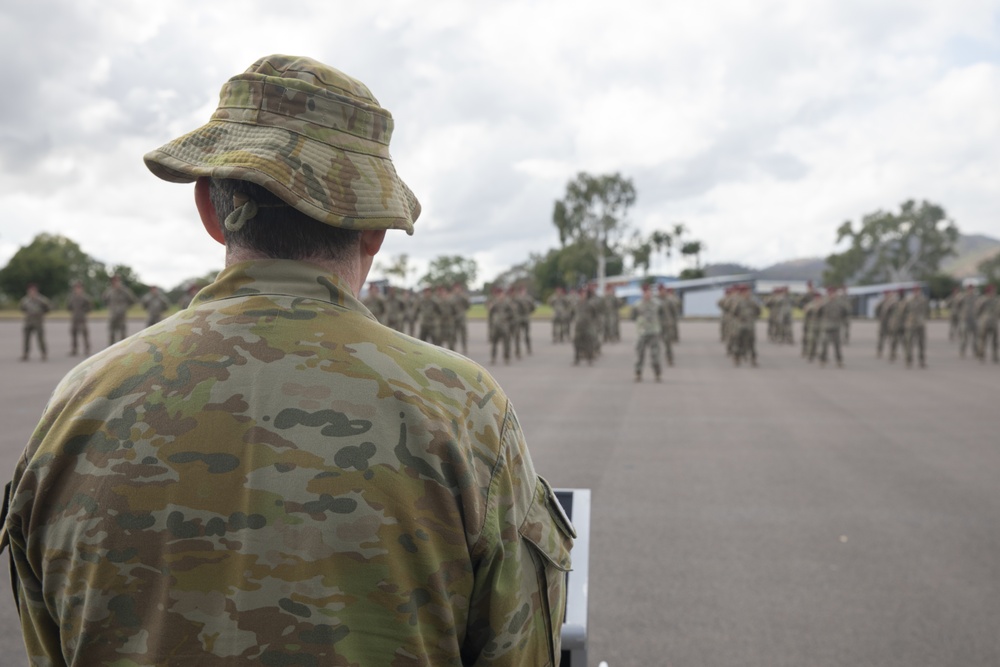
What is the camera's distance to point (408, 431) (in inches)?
48.4

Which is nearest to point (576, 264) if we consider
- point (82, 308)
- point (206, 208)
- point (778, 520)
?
point (82, 308)

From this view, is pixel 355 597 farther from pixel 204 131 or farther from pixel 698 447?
pixel 698 447

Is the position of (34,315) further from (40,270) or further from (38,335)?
(40,270)

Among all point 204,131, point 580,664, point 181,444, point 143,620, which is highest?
point 204,131

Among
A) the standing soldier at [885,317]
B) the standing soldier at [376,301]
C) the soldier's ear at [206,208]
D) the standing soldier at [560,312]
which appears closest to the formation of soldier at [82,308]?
the standing soldier at [376,301]

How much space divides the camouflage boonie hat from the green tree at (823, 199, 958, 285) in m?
88.0

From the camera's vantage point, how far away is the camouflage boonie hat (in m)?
1.28

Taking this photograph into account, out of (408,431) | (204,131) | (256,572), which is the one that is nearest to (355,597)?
(256,572)

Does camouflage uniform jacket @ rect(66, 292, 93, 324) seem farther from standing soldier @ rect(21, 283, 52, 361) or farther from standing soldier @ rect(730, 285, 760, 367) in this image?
standing soldier @ rect(730, 285, 760, 367)

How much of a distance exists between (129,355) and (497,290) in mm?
17307

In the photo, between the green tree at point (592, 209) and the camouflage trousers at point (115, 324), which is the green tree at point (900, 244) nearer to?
the green tree at point (592, 209)

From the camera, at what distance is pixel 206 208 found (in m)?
1.44

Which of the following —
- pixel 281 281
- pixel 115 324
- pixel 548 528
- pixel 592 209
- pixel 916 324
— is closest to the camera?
pixel 281 281

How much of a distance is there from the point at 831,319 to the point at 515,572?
58.1ft
